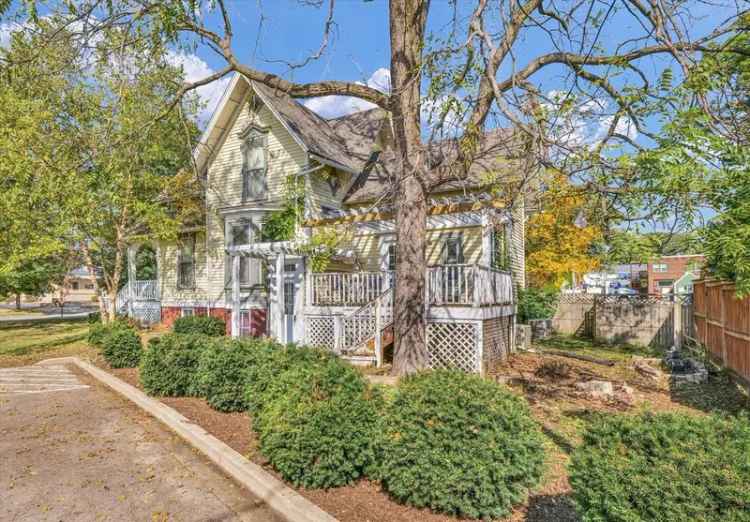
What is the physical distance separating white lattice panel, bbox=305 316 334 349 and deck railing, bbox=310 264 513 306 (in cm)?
47

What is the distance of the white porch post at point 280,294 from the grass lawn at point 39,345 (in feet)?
18.8

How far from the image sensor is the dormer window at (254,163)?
16266 millimetres

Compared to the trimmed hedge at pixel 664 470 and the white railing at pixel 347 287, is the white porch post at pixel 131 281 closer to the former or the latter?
the white railing at pixel 347 287

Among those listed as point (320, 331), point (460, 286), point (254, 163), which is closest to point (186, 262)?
point (254, 163)

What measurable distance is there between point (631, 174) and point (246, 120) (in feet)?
47.6

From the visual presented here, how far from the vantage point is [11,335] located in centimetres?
2019

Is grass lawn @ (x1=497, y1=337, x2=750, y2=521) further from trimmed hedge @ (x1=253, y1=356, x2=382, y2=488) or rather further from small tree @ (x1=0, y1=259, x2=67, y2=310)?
small tree @ (x1=0, y1=259, x2=67, y2=310)

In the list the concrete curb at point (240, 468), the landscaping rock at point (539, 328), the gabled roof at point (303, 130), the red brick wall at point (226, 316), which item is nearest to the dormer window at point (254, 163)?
the gabled roof at point (303, 130)

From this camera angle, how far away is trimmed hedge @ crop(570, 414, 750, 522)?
222cm

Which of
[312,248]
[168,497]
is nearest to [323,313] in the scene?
[312,248]

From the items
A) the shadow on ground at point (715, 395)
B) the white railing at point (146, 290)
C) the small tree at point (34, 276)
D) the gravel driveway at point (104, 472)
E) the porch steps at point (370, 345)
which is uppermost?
the small tree at point (34, 276)

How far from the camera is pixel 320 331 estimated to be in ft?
41.1

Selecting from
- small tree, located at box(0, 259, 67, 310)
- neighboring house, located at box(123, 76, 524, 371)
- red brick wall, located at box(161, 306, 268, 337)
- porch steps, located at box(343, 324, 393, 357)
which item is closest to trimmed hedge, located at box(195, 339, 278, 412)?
neighboring house, located at box(123, 76, 524, 371)

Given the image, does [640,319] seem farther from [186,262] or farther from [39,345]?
[39,345]
